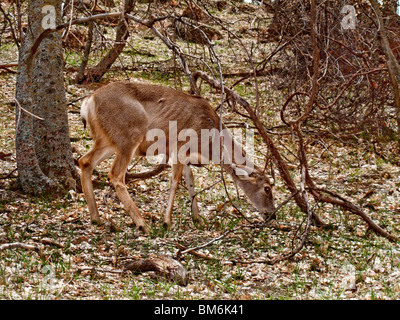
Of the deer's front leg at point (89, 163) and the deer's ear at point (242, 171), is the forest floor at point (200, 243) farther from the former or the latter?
the deer's ear at point (242, 171)

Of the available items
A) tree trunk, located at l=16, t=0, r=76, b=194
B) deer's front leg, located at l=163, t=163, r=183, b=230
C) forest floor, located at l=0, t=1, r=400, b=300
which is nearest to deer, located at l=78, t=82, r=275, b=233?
deer's front leg, located at l=163, t=163, r=183, b=230

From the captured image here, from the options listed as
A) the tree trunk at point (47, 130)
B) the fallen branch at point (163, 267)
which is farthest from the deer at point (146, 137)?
the fallen branch at point (163, 267)

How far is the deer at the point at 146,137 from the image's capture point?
6738 millimetres

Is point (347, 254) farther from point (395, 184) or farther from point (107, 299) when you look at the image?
point (395, 184)

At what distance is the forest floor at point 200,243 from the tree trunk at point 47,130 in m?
0.26

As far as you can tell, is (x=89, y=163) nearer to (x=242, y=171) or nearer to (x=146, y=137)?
(x=146, y=137)

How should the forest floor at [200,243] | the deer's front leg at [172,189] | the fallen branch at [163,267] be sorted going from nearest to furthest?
the forest floor at [200,243], the fallen branch at [163,267], the deer's front leg at [172,189]

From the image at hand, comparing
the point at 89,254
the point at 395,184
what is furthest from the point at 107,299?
the point at 395,184

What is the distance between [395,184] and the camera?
8.72 metres

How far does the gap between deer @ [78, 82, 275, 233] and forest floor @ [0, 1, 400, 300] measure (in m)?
0.31

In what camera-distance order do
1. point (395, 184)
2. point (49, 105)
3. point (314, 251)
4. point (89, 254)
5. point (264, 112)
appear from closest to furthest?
point (89, 254) < point (314, 251) < point (49, 105) < point (395, 184) < point (264, 112)

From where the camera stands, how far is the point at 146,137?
6.99 meters

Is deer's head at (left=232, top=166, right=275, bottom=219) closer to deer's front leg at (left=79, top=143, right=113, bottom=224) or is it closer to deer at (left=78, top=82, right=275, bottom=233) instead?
deer at (left=78, top=82, right=275, bottom=233)

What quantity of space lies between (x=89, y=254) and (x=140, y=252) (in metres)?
0.49
